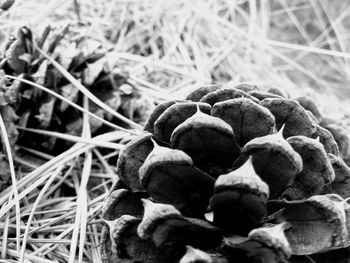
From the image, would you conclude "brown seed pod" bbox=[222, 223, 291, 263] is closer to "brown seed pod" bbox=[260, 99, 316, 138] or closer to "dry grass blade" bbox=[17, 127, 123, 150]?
"brown seed pod" bbox=[260, 99, 316, 138]

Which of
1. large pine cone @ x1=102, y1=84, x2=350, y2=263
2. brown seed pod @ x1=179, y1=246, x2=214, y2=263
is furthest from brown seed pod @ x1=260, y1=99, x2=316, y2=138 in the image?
brown seed pod @ x1=179, y1=246, x2=214, y2=263

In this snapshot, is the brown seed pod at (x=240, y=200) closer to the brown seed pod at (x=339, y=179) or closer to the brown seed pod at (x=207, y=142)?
the brown seed pod at (x=207, y=142)

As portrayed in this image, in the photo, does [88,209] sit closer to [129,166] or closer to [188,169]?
[129,166]

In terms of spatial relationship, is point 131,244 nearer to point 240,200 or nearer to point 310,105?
point 240,200

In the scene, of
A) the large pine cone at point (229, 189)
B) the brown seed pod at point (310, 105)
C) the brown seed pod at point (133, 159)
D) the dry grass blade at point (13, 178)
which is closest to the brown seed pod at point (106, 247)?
the large pine cone at point (229, 189)

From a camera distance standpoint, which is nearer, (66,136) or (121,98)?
(66,136)

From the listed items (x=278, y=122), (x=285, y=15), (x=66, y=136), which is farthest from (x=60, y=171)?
(x=285, y=15)
